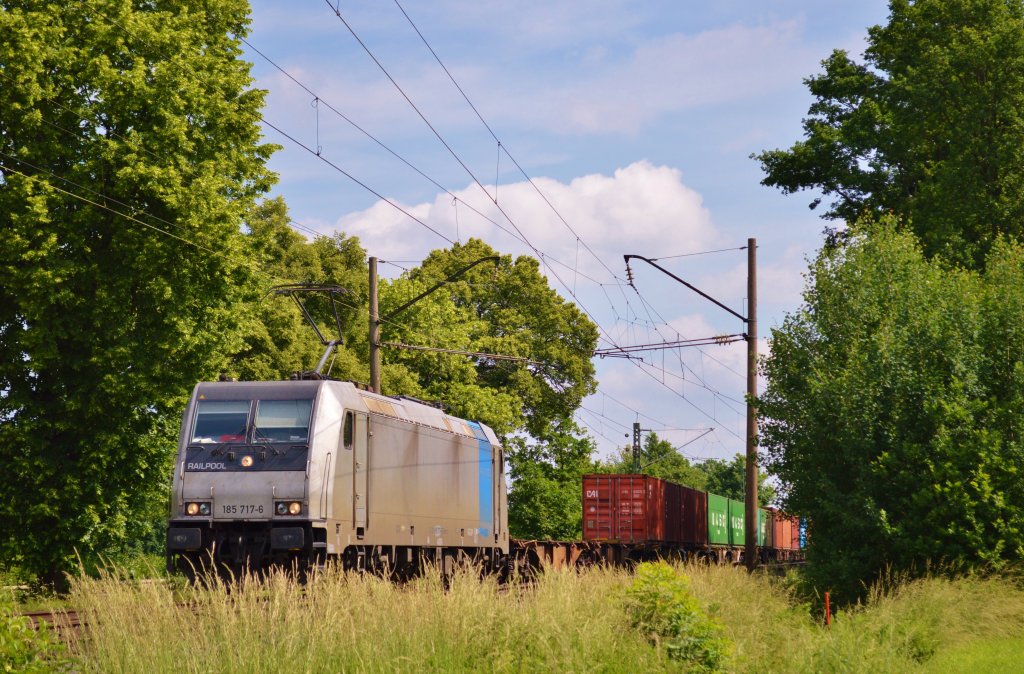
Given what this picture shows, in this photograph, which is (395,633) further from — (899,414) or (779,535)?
(779,535)

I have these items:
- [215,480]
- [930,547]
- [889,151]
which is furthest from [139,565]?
[889,151]

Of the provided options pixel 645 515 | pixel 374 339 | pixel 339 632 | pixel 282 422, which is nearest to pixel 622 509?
pixel 645 515

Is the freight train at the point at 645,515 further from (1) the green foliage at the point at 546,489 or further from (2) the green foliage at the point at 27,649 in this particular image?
(2) the green foliage at the point at 27,649

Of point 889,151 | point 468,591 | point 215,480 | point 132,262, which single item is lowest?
point 468,591

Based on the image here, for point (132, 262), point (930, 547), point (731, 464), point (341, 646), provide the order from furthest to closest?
A: 1. point (731, 464)
2. point (132, 262)
3. point (930, 547)
4. point (341, 646)

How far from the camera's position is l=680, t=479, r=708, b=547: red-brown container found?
44.8 meters

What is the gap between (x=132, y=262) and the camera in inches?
936

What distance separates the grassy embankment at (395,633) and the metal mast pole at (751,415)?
1320 centimetres

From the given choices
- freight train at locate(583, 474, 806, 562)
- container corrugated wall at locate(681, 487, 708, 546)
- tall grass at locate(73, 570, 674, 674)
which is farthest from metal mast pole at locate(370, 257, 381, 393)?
container corrugated wall at locate(681, 487, 708, 546)

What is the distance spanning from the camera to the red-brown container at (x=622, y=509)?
126 ft

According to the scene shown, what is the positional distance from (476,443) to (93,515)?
→ 8.50 m

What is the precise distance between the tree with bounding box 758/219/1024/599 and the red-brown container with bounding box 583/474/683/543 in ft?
42.0

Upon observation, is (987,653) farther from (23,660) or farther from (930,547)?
(23,660)

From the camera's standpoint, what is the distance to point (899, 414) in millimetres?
22953
